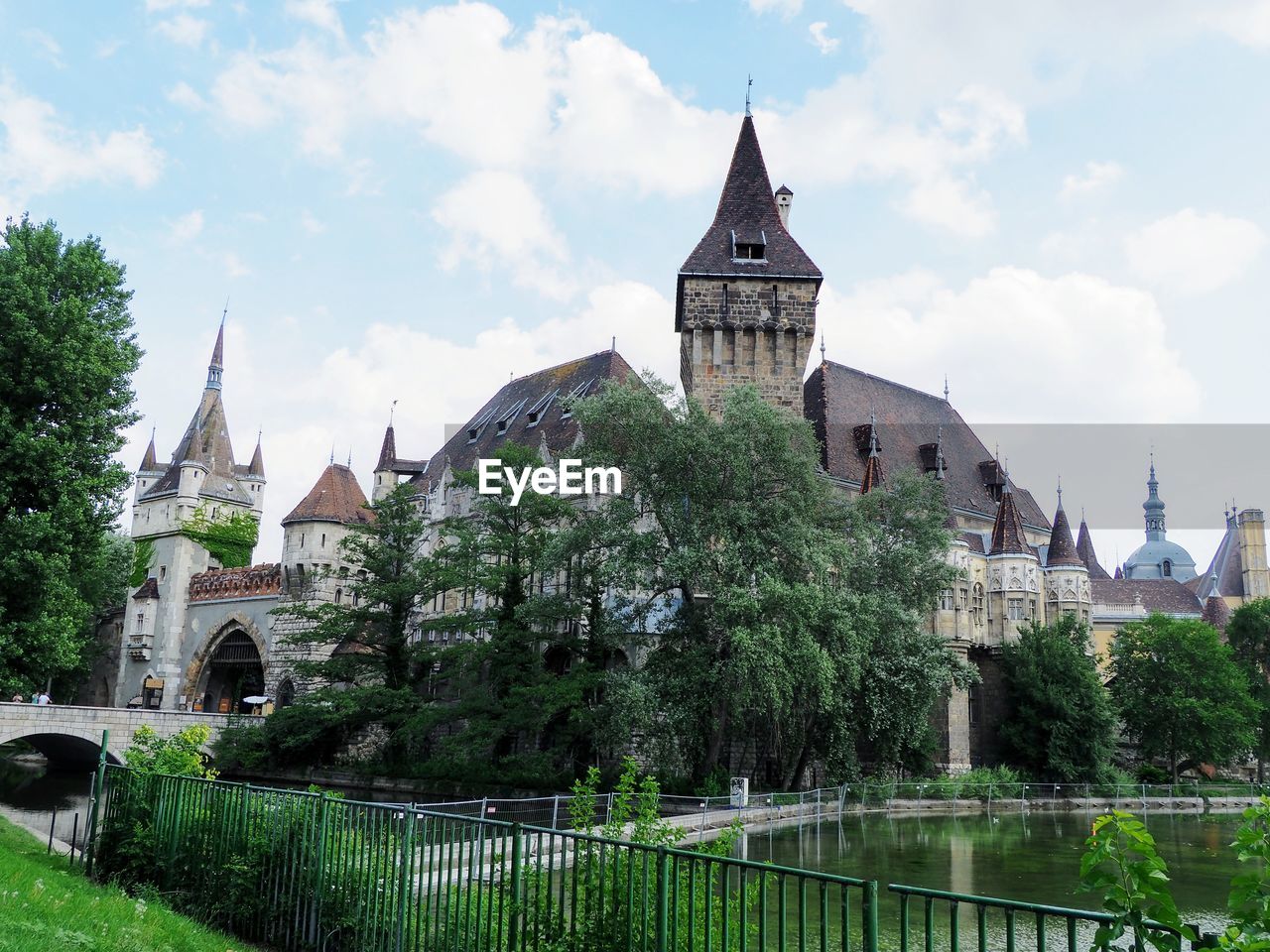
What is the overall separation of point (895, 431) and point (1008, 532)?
6724mm

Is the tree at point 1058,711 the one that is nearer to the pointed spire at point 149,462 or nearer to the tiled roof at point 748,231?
the tiled roof at point 748,231

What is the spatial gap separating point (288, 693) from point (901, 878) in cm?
3580

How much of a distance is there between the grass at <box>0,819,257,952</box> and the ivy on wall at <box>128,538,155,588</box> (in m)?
50.5

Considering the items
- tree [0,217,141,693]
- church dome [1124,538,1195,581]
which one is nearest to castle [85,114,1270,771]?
tree [0,217,141,693]

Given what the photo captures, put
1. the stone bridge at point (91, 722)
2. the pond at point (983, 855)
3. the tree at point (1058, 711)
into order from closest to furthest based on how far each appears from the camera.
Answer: the pond at point (983, 855) < the stone bridge at point (91, 722) < the tree at point (1058, 711)

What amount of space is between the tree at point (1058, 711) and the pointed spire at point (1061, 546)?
8773 millimetres

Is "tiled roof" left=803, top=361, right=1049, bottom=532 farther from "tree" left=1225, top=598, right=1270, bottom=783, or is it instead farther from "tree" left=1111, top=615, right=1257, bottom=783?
"tree" left=1225, top=598, right=1270, bottom=783

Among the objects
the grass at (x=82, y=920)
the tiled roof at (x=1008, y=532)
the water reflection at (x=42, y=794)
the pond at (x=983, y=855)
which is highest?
the tiled roof at (x=1008, y=532)

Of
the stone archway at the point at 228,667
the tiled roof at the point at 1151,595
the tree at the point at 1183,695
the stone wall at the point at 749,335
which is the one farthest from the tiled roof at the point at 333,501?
the tiled roof at the point at 1151,595

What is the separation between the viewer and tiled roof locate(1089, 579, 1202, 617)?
66875 millimetres

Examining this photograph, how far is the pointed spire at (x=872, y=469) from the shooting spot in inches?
1670

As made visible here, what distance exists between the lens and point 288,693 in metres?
45.7

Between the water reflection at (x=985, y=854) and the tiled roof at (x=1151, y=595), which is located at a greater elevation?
the tiled roof at (x=1151, y=595)

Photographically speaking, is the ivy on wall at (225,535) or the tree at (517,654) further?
the ivy on wall at (225,535)
